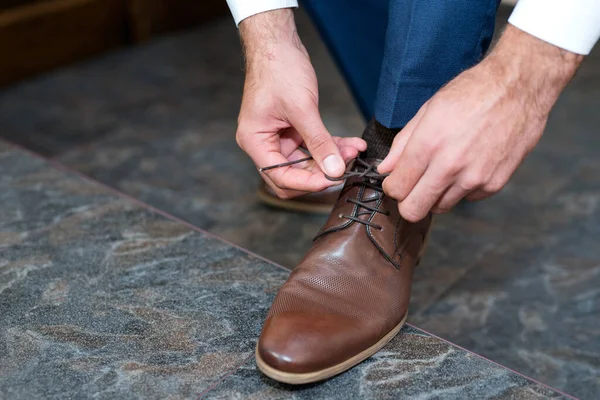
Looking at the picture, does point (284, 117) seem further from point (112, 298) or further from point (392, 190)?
point (112, 298)

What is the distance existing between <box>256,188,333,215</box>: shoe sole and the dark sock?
36 cm

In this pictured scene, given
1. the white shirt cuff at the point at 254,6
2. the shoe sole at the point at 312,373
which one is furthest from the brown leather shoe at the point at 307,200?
the shoe sole at the point at 312,373

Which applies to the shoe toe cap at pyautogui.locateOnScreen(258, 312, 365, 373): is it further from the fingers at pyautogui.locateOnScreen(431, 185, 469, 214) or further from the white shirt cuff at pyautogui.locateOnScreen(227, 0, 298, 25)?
the white shirt cuff at pyautogui.locateOnScreen(227, 0, 298, 25)

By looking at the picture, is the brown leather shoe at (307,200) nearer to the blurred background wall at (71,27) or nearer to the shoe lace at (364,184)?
the shoe lace at (364,184)

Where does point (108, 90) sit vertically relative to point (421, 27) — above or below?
below

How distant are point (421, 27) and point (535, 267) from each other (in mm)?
617

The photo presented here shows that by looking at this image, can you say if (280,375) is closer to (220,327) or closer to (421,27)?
(220,327)

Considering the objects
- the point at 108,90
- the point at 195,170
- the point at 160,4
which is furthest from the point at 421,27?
the point at 160,4

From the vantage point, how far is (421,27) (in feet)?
2.63

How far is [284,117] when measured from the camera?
85cm

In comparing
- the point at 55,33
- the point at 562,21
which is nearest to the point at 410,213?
the point at 562,21

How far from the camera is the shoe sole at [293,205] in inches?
50.3

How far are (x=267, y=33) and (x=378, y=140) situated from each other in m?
0.20

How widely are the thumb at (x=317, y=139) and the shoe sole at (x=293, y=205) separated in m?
0.44
